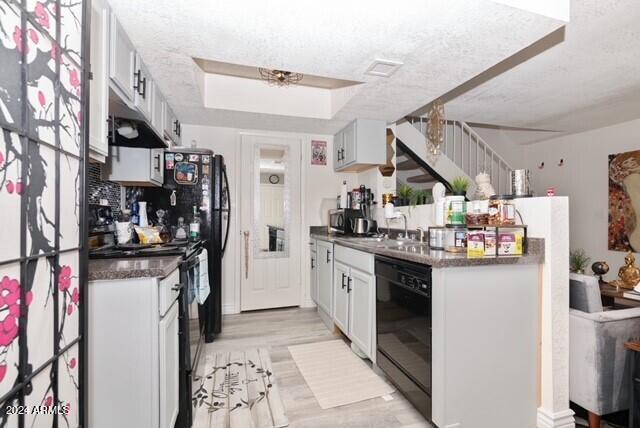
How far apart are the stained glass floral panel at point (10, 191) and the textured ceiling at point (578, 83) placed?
2.52 m

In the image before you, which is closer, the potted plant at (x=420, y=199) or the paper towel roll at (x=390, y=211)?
the paper towel roll at (x=390, y=211)

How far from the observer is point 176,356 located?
1.57 metres

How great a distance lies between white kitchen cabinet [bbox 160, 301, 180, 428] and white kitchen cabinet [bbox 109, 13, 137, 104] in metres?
1.18

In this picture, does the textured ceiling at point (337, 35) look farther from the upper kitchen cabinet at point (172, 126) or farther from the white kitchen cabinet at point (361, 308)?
the white kitchen cabinet at point (361, 308)

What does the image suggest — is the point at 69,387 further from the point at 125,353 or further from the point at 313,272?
the point at 313,272

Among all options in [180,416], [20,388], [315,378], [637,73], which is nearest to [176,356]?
[180,416]

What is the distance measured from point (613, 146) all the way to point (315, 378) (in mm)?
4868

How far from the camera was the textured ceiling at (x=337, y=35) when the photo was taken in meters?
1.50

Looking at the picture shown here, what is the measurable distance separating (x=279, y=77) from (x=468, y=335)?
8.58 ft

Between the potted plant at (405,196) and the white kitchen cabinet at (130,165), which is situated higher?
the white kitchen cabinet at (130,165)

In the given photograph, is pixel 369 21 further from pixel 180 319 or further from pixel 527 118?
pixel 527 118

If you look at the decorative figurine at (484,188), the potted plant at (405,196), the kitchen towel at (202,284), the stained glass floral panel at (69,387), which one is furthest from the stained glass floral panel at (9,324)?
the potted plant at (405,196)

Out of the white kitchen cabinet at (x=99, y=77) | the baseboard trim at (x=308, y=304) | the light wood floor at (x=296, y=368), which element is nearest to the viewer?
the white kitchen cabinet at (x=99, y=77)

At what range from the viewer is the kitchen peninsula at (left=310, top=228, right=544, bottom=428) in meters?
1.55
